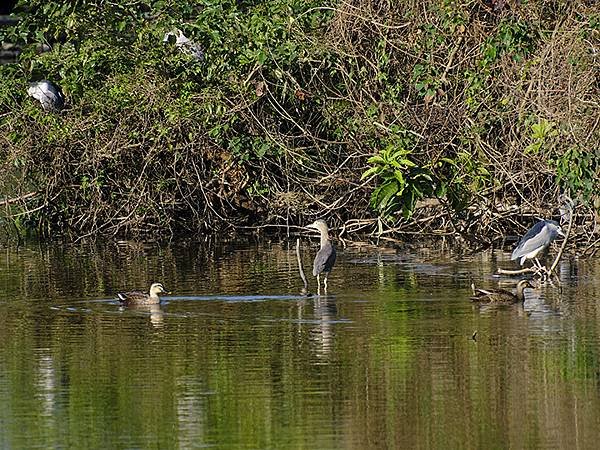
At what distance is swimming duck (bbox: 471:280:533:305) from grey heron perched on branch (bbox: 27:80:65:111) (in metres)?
7.54

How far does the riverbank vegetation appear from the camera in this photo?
57.5ft

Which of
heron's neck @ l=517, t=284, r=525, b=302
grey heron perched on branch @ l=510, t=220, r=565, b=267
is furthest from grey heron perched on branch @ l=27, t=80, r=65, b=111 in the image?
heron's neck @ l=517, t=284, r=525, b=302

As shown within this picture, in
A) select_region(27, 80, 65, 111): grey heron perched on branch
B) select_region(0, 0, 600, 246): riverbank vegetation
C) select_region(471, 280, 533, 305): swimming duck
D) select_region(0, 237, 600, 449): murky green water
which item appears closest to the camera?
select_region(0, 237, 600, 449): murky green water

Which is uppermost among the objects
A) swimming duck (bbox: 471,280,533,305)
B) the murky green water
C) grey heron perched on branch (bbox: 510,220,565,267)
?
grey heron perched on branch (bbox: 510,220,565,267)

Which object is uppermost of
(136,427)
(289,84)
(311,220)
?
(289,84)

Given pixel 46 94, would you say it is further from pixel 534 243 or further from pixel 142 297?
pixel 534 243

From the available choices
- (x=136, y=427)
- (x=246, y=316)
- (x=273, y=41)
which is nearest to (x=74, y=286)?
(x=246, y=316)

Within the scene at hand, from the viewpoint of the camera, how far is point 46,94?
797 inches

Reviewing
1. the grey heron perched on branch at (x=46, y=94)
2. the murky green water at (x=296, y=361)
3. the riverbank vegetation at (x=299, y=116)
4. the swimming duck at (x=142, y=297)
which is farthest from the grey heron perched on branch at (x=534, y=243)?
the grey heron perched on branch at (x=46, y=94)

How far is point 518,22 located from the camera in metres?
17.5

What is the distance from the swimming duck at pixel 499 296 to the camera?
46.8ft

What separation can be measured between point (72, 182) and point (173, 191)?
125 centimetres

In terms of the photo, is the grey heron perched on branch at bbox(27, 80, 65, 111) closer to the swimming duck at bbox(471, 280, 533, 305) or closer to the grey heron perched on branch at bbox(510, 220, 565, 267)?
the grey heron perched on branch at bbox(510, 220, 565, 267)

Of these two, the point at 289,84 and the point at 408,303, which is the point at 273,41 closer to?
the point at 289,84
